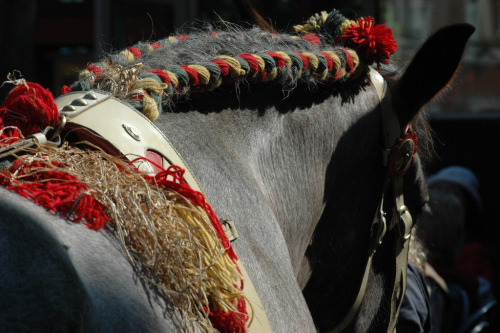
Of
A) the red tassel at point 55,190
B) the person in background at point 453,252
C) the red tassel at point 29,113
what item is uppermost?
the red tassel at point 29,113

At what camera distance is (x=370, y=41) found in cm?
183

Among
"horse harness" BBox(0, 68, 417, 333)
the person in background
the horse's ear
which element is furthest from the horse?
the person in background

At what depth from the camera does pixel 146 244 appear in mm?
998

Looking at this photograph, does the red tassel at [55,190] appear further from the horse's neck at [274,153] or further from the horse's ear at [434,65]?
the horse's ear at [434,65]

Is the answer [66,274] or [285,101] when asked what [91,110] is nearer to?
[66,274]

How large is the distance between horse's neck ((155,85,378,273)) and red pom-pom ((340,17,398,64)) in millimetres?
148

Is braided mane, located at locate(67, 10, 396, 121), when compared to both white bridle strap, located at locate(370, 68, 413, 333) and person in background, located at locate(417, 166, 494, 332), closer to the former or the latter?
white bridle strap, located at locate(370, 68, 413, 333)

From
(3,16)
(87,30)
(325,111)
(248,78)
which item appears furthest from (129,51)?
(87,30)

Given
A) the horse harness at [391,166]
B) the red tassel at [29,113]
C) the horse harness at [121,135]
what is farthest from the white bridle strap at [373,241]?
the red tassel at [29,113]

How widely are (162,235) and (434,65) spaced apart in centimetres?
110

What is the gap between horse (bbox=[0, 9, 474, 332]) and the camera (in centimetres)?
87

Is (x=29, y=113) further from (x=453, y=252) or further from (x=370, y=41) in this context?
(x=453, y=252)

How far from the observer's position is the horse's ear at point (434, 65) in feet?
5.72

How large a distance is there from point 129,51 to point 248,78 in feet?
0.97
